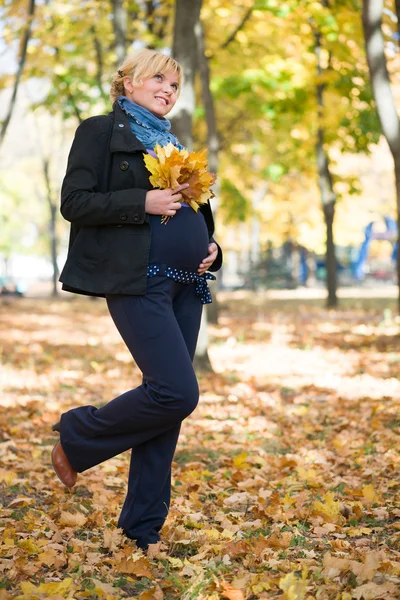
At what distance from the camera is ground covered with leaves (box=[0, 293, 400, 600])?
328cm

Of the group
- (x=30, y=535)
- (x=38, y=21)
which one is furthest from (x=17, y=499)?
(x=38, y=21)

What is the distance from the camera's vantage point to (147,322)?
3422 mm

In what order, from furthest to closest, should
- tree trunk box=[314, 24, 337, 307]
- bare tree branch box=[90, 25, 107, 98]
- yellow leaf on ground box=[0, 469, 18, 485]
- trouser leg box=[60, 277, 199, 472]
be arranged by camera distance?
1. bare tree branch box=[90, 25, 107, 98]
2. tree trunk box=[314, 24, 337, 307]
3. yellow leaf on ground box=[0, 469, 18, 485]
4. trouser leg box=[60, 277, 199, 472]

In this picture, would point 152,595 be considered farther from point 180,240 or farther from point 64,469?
point 180,240

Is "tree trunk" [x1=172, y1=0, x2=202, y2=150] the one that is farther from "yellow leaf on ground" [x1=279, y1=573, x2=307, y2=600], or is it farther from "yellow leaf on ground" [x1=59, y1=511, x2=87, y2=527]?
"yellow leaf on ground" [x1=279, y1=573, x2=307, y2=600]

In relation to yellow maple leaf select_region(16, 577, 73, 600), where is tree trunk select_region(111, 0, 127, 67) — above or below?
above

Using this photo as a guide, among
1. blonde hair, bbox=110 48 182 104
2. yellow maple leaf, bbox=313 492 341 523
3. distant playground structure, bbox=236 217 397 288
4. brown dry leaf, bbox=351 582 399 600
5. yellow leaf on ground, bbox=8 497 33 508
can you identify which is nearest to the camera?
brown dry leaf, bbox=351 582 399 600

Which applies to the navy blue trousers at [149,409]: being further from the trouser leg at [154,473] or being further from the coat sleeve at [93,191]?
the coat sleeve at [93,191]

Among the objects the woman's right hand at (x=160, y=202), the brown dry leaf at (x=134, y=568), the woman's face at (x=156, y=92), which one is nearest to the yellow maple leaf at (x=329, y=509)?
the brown dry leaf at (x=134, y=568)

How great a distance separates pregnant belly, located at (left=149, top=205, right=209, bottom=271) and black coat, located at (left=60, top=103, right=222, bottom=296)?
Result: 0.05 m

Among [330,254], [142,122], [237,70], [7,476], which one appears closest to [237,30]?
[237,70]

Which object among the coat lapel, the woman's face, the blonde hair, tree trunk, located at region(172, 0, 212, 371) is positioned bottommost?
the coat lapel

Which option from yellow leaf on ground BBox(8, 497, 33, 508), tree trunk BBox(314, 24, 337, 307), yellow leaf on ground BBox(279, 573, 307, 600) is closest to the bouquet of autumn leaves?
yellow leaf on ground BBox(279, 573, 307, 600)

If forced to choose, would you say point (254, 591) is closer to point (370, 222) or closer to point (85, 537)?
point (85, 537)
